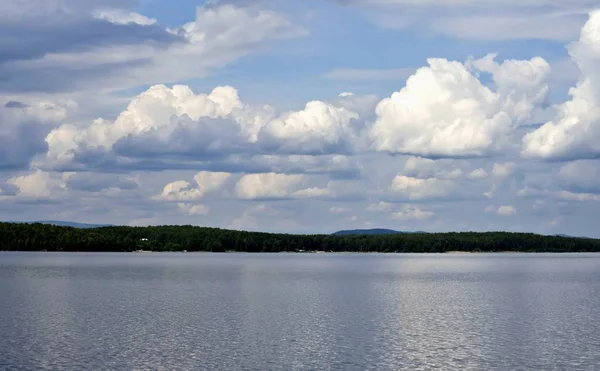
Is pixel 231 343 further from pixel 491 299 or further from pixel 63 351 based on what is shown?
pixel 491 299

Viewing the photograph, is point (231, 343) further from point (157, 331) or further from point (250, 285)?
point (250, 285)

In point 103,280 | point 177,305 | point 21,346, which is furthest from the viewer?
point 103,280

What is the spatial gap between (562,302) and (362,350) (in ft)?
157

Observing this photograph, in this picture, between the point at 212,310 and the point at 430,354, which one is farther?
the point at 212,310

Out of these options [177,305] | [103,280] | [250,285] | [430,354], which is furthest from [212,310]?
[103,280]

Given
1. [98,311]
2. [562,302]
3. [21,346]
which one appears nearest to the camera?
[21,346]

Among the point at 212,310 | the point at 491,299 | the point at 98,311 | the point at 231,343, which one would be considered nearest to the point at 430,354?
the point at 231,343

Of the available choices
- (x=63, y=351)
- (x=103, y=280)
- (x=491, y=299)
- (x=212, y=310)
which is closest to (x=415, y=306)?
(x=491, y=299)

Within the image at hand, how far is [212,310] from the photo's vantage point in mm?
76750

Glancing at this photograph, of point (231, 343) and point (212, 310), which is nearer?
point (231, 343)

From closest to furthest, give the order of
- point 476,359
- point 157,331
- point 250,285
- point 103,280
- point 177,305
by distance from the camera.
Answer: point 476,359
point 157,331
point 177,305
point 250,285
point 103,280

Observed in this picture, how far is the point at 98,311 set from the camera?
245 feet

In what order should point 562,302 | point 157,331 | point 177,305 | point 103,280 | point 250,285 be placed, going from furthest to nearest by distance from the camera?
point 103,280 < point 250,285 < point 562,302 < point 177,305 < point 157,331

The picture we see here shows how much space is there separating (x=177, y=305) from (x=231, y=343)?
2858 centimetres
